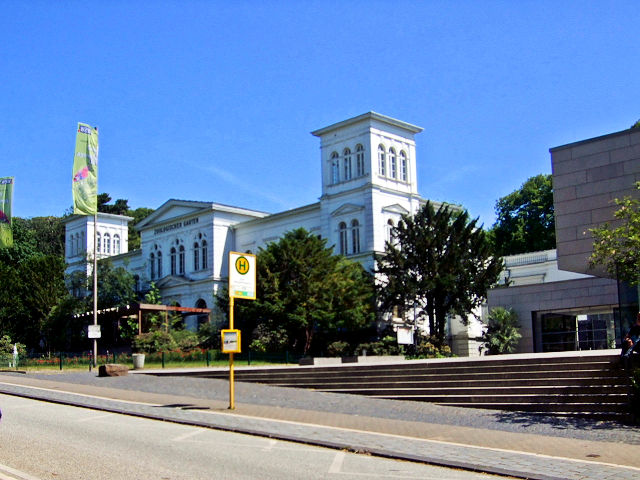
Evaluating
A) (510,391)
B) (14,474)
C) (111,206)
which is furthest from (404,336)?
(111,206)

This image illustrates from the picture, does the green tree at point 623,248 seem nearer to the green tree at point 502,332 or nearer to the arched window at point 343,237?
the green tree at point 502,332

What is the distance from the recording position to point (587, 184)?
21.7m

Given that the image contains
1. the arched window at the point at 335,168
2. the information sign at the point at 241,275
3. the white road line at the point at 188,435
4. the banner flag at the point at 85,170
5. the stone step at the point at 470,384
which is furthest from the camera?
the arched window at the point at 335,168

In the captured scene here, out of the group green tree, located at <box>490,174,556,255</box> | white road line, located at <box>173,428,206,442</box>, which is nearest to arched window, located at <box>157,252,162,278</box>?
green tree, located at <box>490,174,556,255</box>

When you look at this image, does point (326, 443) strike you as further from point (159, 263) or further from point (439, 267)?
point (159, 263)

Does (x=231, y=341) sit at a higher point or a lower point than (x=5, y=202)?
lower

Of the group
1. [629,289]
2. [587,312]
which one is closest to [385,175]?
[587,312]

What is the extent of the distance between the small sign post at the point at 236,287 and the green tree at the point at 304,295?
24752 millimetres

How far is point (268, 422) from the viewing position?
15078 mm

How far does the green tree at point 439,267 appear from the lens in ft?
141

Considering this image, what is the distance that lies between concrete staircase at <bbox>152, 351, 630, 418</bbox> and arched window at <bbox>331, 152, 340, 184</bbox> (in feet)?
109

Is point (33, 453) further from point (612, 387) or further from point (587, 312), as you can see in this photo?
point (587, 312)

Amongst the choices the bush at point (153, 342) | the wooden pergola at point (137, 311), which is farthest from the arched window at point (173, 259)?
the bush at point (153, 342)

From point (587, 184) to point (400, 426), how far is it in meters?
10.8
